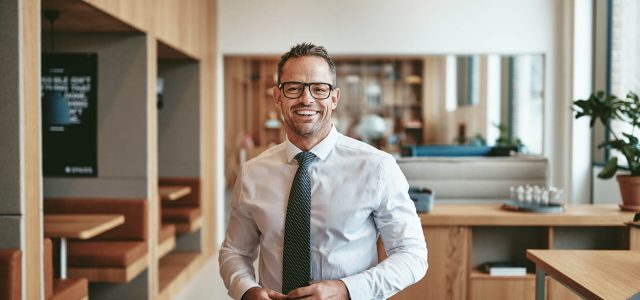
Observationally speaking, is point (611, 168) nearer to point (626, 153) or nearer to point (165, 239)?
point (626, 153)

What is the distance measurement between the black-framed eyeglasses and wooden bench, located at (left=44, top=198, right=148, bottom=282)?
9.41 feet

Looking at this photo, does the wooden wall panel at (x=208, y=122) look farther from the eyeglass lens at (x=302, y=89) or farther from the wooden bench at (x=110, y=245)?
the eyeglass lens at (x=302, y=89)

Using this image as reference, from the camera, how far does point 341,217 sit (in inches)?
70.2

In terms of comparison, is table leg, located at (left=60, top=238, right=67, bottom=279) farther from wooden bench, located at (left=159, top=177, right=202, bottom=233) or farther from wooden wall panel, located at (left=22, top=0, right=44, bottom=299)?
wooden bench, located at (left=159, top=177, right=202, bottom=233)

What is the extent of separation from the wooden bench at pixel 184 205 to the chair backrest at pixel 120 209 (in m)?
1.35

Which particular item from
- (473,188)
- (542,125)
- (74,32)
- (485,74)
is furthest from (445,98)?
(74,32)

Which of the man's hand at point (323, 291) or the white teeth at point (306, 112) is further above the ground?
the white teeth at point (306, 112)

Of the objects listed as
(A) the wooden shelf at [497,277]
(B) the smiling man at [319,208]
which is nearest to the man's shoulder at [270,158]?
(B) the smiling man at [319,208]

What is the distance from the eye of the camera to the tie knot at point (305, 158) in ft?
5.97

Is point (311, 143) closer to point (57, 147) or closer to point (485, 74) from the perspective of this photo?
point (57, 147)

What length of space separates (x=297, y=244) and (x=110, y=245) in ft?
10.3

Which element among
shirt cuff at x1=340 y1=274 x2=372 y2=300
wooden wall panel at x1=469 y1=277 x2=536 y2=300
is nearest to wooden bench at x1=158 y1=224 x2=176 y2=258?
wooden wall panel at x1=469 y1=277 x2=536 y2=300

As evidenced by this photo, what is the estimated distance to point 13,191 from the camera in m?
2.71

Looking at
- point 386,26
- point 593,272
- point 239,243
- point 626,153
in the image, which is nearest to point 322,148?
point 239,243
